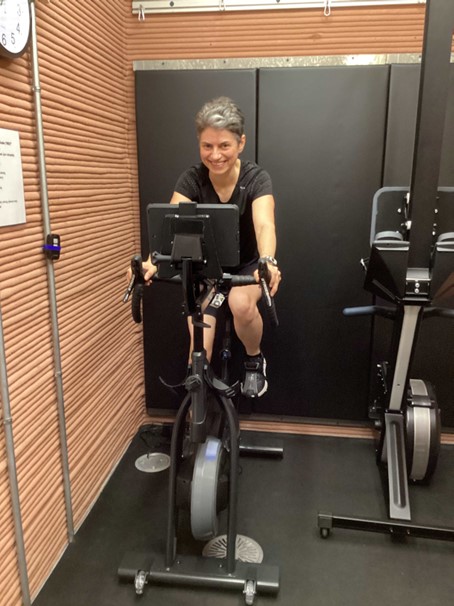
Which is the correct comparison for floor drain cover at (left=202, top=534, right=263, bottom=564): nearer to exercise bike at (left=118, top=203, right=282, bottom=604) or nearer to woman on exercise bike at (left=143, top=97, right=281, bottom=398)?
exercise bike at (left=118, top=203, right=282, bottom=604)

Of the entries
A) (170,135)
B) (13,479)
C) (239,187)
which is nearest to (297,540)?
(13,479)

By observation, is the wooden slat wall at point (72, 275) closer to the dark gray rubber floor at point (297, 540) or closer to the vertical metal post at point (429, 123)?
the dark gray rubber floor at point (297, 540)

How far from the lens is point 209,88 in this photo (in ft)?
10.2

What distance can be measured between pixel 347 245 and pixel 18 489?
2.30 m

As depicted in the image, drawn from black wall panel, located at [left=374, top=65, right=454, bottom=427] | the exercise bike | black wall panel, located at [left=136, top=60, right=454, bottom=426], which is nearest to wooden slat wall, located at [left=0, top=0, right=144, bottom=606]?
black wall panel, located at [left=136, top=60, right=454, bottom=426]

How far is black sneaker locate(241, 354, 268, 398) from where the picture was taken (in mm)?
2779

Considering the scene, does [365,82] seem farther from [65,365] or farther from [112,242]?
[65,365]

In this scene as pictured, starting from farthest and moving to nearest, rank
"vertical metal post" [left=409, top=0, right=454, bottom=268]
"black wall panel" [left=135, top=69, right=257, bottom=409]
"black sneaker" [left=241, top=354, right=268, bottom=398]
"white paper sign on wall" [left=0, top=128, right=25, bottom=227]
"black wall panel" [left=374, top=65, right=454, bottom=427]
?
1. "black wall panel" [left=135, top=69, right=257, bottom=409]
2. "black wall panel" [left=374, top=65, right=454, bottom=427]
3. "black sneaker" [left=241, top=354, right=268, bottom=398]
4. "vertical metal post" [left=409, top=0, right=454, bottom=268]
5. "white paper sign on wall" [left=0, top=128, right=25, bottom=227]

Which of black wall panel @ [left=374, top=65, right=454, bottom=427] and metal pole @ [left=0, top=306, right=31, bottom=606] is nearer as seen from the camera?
metal pole @ [left=0, top=306, right=31, bottom=606]

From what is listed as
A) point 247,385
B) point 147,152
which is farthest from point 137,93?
point 247,385

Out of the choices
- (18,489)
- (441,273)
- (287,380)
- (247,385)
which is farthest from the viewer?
(287,380)

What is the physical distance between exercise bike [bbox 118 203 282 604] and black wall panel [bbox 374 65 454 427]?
1523 millimetres

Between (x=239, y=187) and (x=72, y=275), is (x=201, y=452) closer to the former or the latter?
(x=72, y=275)

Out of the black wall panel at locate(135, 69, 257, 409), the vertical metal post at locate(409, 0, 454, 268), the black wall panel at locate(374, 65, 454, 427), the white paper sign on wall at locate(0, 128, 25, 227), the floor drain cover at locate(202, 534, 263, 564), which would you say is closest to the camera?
the white paper sign on wall at locate(0, 128, 25, 227)
